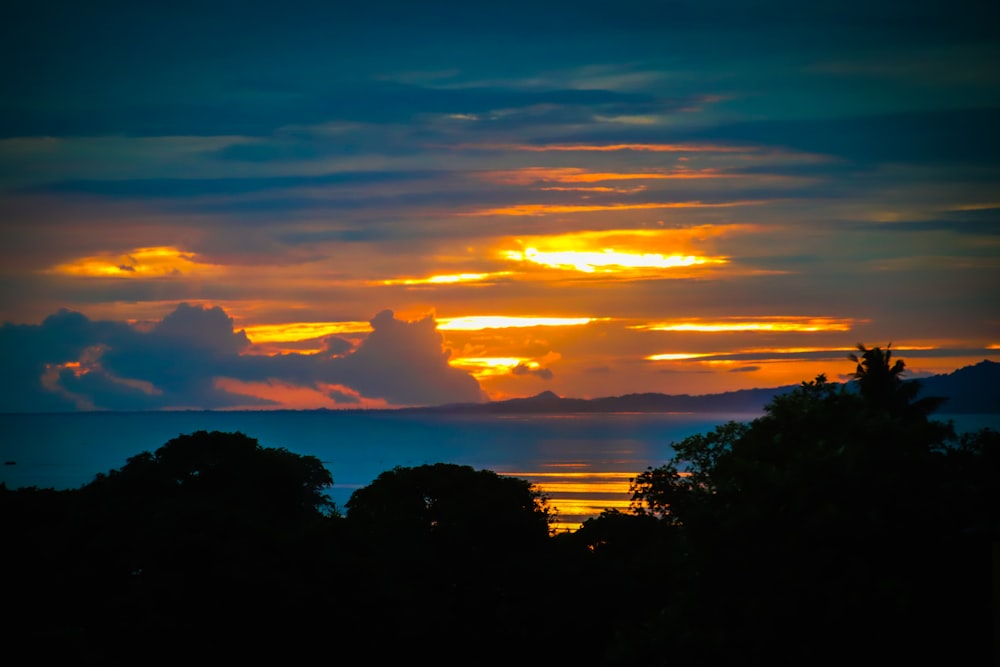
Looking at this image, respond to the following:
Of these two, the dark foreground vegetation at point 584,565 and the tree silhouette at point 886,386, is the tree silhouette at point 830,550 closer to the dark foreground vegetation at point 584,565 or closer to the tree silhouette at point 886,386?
the dark foreground vegetation at point 584,565

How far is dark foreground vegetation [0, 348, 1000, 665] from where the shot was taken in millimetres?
27672

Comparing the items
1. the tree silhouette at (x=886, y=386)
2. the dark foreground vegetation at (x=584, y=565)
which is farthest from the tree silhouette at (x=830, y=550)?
the tree silhouette at (x=886, y=386)

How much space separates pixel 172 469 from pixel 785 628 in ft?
138

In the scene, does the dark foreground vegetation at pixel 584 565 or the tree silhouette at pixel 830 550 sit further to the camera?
the dark foreground vegetation at pixel 584 565

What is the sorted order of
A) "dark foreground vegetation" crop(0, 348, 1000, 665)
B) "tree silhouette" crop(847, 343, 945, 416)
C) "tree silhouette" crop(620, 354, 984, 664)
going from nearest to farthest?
1. "tree silhouette" crop(620, 354, 984, 664)
2. "dark foreground vegetation" crop(0, 348, 1000, 665)
3. "tree silhouette" crop(847, 343, 945, 416)

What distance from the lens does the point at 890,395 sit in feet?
156

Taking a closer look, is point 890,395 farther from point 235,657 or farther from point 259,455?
point 259,455

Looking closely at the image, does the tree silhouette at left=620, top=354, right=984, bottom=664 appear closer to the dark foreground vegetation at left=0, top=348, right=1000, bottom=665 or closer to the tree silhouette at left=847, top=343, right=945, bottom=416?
the dark foreground vegetation at left=0, top=348, right=1000, bottom=665

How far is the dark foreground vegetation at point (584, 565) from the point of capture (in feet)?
90.8

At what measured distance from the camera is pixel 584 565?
148 feet

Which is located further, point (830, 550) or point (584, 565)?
point (584, 565)

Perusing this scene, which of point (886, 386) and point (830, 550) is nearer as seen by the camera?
point (830, 550)

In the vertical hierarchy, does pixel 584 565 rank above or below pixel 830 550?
below

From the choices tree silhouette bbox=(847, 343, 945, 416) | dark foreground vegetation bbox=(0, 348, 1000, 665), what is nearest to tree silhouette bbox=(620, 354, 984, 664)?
dark foreground vegetation bbox=(0, 348, 1000, 665)
